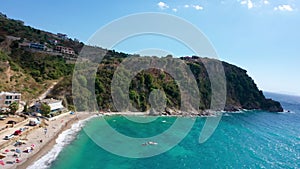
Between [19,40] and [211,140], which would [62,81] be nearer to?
[19,40]

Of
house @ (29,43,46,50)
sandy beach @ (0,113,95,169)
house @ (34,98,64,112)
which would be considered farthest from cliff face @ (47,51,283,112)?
house @ (29,43,46,50)

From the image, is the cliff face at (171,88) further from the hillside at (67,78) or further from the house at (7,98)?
the house at (7,98)

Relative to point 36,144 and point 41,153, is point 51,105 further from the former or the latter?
point 41,153

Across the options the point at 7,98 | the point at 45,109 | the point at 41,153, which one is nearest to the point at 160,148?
the point at 41,153

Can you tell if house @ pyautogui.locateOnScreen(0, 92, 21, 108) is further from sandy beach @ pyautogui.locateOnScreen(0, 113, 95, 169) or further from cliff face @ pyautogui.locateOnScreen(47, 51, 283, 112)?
cliff face @ pyautogui.locateOnScreen(47, 51, 283, 112)

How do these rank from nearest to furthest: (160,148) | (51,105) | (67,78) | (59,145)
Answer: (59,145)
(160,148)
(51,105)
(67,78)

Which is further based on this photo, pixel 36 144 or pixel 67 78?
pixel 67 78

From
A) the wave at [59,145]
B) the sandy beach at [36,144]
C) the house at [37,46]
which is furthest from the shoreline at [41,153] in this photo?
the house at [37,46]
